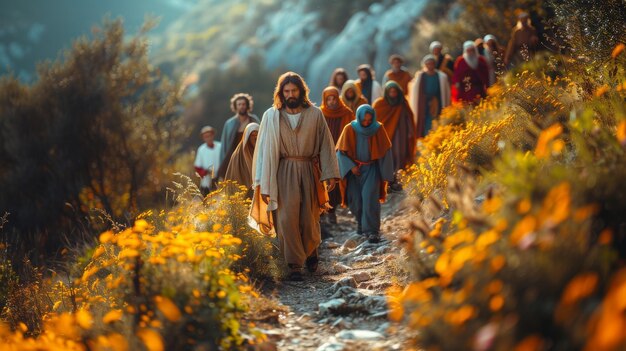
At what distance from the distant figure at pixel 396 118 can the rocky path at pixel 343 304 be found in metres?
2.95

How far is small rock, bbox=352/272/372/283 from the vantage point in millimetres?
6535

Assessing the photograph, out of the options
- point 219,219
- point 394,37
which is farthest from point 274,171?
point 394,37

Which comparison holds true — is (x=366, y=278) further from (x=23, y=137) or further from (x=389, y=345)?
(x=23, y=137)

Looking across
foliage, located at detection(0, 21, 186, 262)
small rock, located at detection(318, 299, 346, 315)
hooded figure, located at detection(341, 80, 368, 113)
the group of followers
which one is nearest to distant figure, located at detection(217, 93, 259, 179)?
the group of followers

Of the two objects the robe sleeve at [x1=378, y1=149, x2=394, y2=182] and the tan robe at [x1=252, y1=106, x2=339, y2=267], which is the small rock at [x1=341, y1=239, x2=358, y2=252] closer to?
the robe sleeve at [x1=378, y1=149, x2=394, y2=182]

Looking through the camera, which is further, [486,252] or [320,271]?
[320,271]

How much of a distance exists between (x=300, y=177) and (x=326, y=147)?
377 mm

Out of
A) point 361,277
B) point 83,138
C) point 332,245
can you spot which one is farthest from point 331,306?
point 83,138

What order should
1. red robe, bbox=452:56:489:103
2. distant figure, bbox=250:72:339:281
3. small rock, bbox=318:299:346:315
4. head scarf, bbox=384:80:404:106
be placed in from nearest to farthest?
small rock, bbox=318:299:346:315 → distant figure, bbox=250:72:339:281 → head scarf, bbox=384:80:404:106 → red robe, bbox=452:56:489:103

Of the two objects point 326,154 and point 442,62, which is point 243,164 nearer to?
point 326,154

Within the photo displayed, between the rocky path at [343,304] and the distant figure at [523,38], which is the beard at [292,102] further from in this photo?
the distant figure at [523,38]

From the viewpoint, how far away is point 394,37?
2642cm

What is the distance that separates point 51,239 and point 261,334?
39.9 ft

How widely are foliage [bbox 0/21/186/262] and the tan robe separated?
966 centimetres
